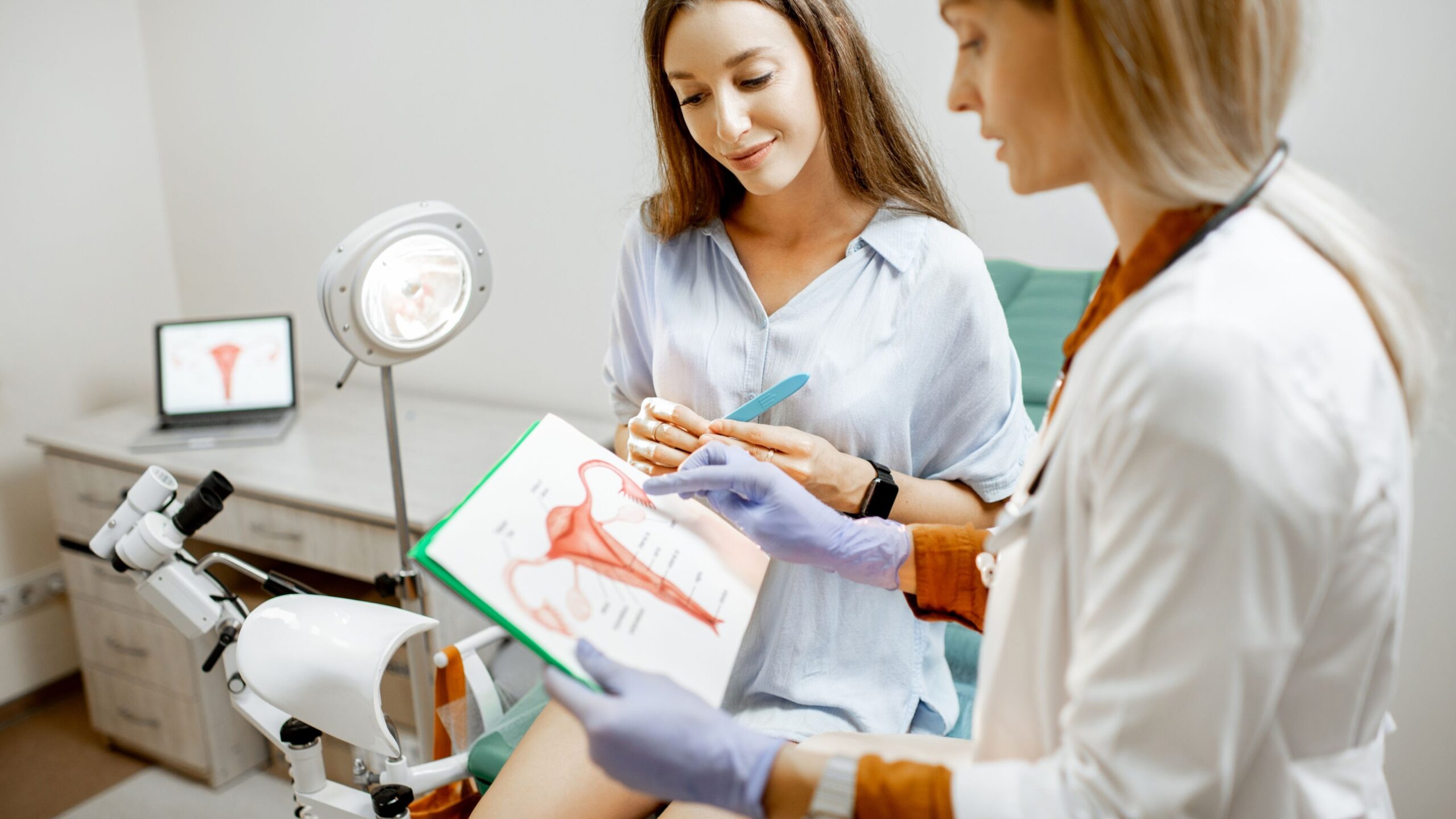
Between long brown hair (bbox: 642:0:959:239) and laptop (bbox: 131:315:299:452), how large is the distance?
1461mm

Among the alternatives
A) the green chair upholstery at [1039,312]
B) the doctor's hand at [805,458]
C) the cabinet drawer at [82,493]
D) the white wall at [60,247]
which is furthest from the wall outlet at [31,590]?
the green chair upholstery at [1039,312]

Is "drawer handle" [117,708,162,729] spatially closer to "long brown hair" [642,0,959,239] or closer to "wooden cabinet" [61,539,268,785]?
"wooden cabinet" [61,539,268,785]

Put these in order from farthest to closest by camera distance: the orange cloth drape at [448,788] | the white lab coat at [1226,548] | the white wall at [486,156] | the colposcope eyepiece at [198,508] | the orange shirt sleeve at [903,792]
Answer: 1. the white wall at [486,156]
2. the orange cloth drape at [448,788]
3. the colposcope eyepiece at [198,508]
4. the orange shirt sleeve at [903,792]
5. the white lab coat at [1226,548]

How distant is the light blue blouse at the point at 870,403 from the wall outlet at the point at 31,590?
2.10 m

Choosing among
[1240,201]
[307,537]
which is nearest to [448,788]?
[307,537]

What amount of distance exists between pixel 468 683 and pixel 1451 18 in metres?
1.86

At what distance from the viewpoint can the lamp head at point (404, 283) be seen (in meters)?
1.17

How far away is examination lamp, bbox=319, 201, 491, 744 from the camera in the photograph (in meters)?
1.17

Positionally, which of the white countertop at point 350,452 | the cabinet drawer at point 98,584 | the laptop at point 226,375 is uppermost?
the laptop at point 226,375

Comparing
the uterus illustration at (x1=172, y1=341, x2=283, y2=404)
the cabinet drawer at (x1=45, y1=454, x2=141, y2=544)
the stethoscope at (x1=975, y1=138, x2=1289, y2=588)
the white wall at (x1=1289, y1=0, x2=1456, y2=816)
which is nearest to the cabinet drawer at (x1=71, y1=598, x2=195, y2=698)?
the cabinet drawer at (x1=45, y1=454, x2=141, y2=544)

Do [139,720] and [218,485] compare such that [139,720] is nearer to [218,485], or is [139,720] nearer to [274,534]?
[274,534]

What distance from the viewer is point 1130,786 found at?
596 mm

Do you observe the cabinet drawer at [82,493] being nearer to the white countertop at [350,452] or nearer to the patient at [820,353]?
the white countertop at [350,452]

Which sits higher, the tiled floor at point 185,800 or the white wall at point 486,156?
the white wall at point 486,156
